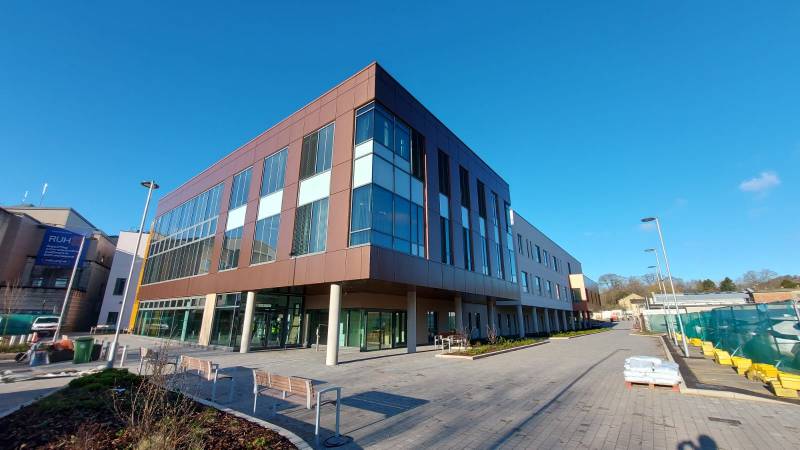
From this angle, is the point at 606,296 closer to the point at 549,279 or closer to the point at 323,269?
the point at 549,279

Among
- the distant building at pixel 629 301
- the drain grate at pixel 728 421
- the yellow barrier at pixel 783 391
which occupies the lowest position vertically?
the drain grate at pixel 728 421

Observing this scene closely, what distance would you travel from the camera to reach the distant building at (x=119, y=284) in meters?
41.2

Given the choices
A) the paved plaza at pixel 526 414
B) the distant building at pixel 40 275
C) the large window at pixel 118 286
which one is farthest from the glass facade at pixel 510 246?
the distant building at pixel 40 275

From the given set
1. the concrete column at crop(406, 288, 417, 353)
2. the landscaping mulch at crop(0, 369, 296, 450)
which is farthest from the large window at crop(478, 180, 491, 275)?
the landscaping mulch at crop(0, 369, 296, 450)

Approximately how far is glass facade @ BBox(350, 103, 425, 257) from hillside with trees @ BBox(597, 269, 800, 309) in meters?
90.7

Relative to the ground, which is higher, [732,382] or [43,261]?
[43,261]

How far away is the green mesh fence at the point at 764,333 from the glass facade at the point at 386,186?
1463cm

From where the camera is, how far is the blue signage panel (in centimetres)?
3866

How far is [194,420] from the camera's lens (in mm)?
6410

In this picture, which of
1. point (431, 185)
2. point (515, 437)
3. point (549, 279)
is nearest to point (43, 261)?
point (431, 185)

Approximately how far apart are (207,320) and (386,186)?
17355mm

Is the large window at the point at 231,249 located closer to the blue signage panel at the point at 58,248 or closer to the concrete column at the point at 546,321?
the blue signage panel at the point at 58,248

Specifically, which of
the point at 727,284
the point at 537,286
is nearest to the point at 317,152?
the point at 537,286

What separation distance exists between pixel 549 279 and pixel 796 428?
43178 mm
